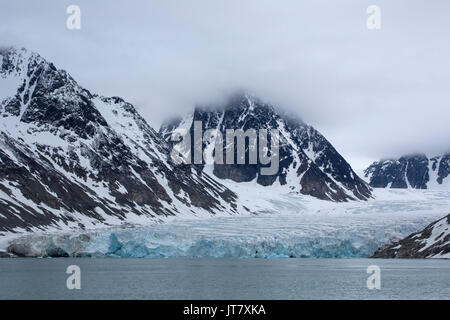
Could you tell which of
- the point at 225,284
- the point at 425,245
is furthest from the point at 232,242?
the point at 225,284

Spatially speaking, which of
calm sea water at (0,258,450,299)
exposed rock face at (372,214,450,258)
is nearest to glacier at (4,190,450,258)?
exposed rock face at (372,214,450,258)

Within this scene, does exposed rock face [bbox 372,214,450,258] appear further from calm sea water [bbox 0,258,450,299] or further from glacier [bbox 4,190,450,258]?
calm sea water [bbox 0,258,450,299]

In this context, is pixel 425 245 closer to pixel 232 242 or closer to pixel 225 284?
pixel 232 242

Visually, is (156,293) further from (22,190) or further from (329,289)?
(22,190)

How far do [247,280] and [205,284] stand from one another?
904 centimetres

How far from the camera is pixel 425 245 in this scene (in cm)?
13362

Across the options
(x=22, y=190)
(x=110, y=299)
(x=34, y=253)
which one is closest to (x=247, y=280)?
(x=110, y=299)

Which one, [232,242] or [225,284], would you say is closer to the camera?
[225,284]

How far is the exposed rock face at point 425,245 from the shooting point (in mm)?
128500

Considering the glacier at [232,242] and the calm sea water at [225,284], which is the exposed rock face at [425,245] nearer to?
the glacier at [232,242]

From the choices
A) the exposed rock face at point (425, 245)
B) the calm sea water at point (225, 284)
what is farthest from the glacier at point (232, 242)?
the calm sea water at point (225, 284)

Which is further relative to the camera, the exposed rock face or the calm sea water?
the exposed rock face

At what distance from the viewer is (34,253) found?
147 metres

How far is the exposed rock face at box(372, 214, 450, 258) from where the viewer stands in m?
128
